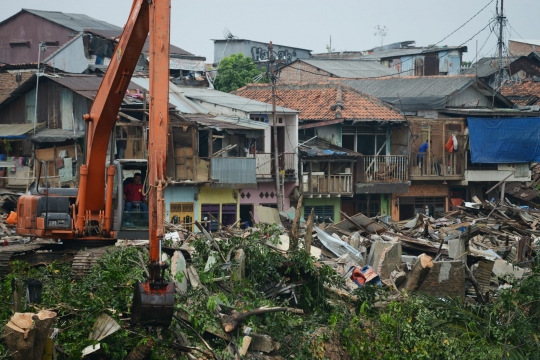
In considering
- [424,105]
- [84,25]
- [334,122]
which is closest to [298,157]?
[334,122]

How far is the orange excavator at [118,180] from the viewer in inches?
389

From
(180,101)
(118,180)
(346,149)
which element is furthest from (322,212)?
(118,180)

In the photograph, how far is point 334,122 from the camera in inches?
1489

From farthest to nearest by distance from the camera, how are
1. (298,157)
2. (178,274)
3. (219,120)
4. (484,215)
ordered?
(298,157)
(219,120)
(484,215)
(178,274)

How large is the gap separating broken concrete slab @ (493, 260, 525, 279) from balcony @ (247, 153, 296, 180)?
16.7 meters

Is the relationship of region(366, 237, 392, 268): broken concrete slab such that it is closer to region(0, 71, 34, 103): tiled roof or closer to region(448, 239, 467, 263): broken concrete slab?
region(448, 239, 467, 263): broken concrete slab

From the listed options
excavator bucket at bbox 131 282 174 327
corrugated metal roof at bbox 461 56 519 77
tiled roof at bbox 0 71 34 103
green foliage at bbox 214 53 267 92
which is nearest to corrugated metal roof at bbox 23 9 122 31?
green foliage at bbox 214 53 267 92

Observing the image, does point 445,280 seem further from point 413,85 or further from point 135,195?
point 413,85

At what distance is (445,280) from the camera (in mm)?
17688

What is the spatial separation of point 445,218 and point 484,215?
1.55 meters

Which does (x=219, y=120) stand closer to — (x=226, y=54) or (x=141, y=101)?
(x=141, y=101)

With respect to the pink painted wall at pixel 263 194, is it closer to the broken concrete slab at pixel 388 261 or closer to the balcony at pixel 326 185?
the balcony at pixel 326 185

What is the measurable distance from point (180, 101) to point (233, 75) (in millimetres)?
12520

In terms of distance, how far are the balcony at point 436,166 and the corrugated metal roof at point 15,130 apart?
54.3ft
